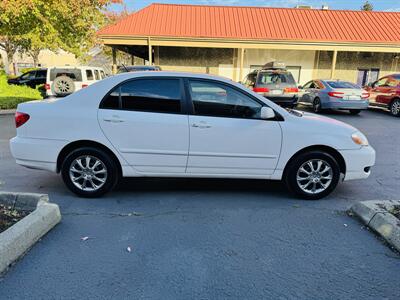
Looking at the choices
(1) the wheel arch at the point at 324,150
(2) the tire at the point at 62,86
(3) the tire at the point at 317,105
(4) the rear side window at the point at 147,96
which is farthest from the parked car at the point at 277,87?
(4) the rear side window at the point at 147,96

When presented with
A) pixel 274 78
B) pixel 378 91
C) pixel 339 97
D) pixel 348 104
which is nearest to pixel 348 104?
pixel 348 104

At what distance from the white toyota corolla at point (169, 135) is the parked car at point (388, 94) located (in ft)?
34.2

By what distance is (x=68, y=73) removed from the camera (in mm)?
13430

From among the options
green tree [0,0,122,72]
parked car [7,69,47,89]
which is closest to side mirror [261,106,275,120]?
green tree [0,0,122,72]

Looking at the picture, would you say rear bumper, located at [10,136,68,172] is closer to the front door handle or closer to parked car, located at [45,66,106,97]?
the front door handle

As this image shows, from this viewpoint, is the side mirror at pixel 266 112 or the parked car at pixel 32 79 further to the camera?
the parked car at pixel 32 79

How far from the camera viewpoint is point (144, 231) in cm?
359

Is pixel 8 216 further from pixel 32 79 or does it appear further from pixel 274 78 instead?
pixel 32 79

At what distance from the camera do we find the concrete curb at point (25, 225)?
286 cm

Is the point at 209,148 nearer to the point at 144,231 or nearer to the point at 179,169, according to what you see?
the point at 179,169

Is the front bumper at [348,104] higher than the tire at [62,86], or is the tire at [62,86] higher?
the tire at [62,86]

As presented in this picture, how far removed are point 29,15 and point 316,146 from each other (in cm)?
1573

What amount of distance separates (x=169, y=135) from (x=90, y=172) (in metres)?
1.15

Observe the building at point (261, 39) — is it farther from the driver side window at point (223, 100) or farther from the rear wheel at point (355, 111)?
the driver side window at point (223, 100)
